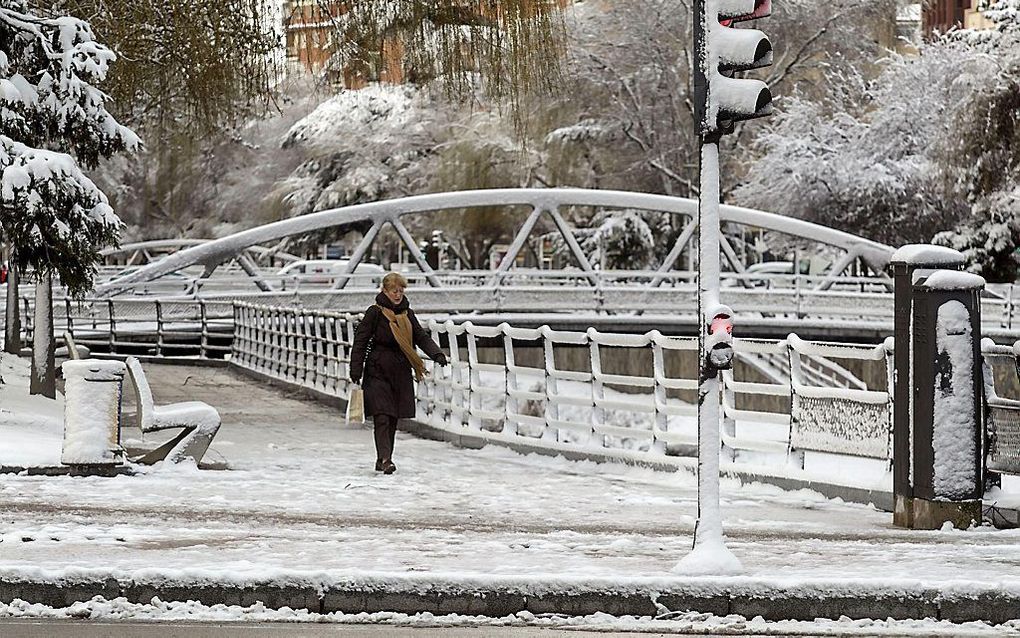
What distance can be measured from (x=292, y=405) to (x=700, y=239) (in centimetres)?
1607

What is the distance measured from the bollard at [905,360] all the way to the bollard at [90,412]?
249 inches

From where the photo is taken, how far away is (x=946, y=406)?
11602mm

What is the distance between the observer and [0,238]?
63.5ft

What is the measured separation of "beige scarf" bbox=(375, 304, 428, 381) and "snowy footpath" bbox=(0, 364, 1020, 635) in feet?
3.31

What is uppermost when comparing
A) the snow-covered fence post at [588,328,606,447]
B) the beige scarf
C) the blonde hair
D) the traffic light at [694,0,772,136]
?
the traffic light at [694,0,772,136]

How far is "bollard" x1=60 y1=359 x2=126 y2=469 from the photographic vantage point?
572 inches

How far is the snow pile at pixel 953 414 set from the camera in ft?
38.0

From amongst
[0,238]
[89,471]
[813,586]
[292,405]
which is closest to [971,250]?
[292,405]

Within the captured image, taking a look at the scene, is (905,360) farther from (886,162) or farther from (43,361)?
(886,162)

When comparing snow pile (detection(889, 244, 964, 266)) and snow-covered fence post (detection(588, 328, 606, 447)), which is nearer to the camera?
snow pile (detection(889, 244, 964, 266))

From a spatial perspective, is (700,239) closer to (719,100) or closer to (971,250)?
(719,100)

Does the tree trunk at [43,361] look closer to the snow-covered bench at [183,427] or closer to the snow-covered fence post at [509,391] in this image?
the snow-covered fence post at [509,391]

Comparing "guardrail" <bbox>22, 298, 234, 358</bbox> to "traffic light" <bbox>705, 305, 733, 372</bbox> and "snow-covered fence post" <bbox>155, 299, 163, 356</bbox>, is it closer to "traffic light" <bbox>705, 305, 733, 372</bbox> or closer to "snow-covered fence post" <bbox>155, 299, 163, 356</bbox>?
"snow-covered fence post" <bbox>155, 299, 163, 356</bbox>

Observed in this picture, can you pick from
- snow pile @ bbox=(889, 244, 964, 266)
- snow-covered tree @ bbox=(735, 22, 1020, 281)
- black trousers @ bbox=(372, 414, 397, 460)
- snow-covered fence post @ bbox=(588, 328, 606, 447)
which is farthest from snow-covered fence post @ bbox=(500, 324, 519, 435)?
snow-covered tree @ bbox=(735, 22, 1020, 281)
